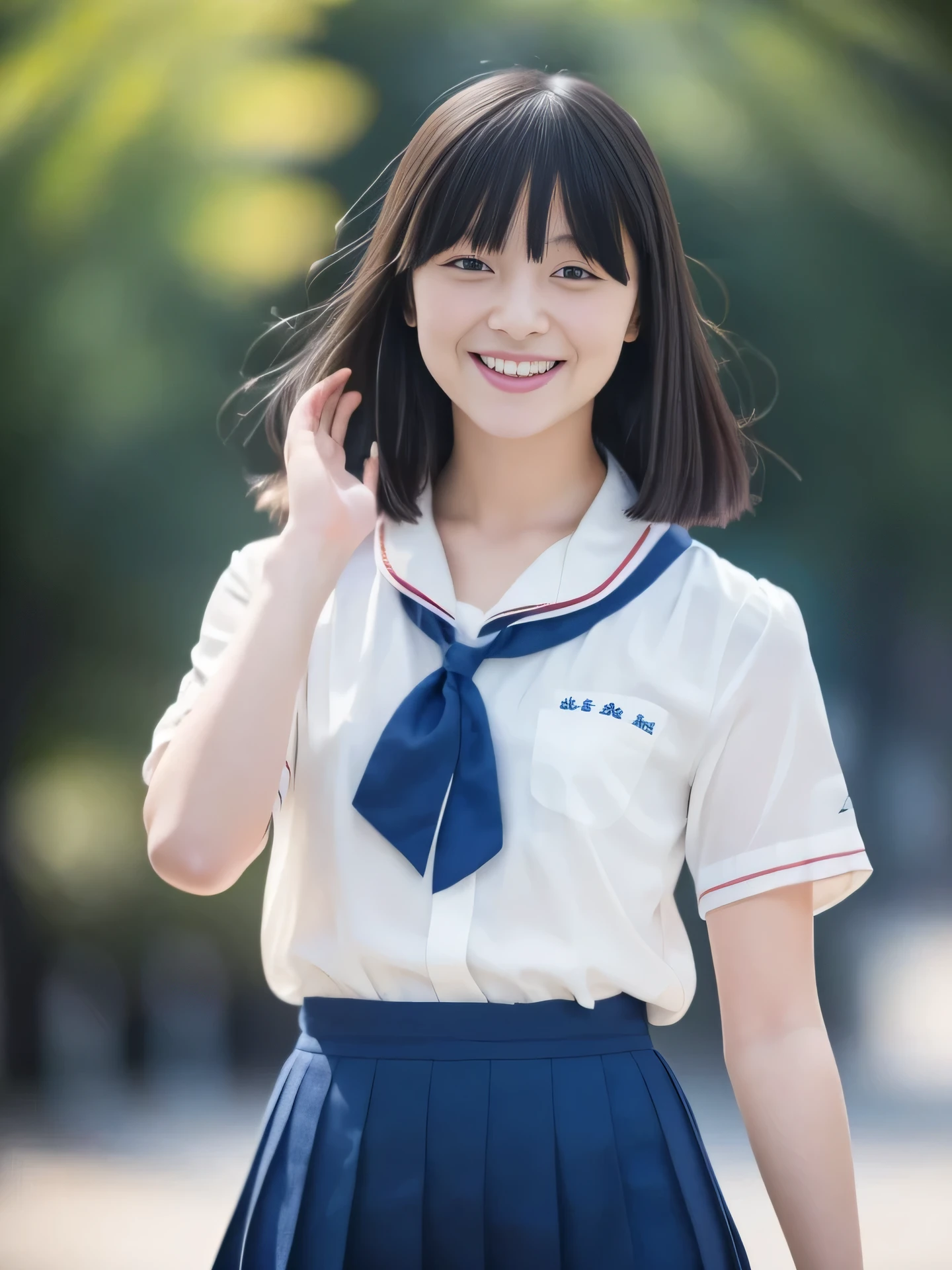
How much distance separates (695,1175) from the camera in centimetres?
122

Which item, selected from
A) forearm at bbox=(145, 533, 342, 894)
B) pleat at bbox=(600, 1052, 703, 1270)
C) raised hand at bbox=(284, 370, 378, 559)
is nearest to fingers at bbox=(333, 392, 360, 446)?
raised hand at bbox=(284, 370, 378, 559)

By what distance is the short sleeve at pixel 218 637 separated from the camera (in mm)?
1251

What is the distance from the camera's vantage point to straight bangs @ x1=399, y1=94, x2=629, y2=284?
1.19 m

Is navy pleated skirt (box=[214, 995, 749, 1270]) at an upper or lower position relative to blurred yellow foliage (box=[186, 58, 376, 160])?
lower

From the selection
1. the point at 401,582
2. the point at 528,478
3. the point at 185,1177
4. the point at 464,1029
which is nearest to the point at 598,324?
the point at 528,478

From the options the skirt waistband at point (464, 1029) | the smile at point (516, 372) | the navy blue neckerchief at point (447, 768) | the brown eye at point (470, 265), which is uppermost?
the brown eye at point (470, 265)

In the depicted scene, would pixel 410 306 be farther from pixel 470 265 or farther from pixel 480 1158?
pixel 480 1158

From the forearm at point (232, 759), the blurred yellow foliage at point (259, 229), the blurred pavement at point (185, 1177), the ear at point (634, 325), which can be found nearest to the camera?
the forearm at point (232, 759)

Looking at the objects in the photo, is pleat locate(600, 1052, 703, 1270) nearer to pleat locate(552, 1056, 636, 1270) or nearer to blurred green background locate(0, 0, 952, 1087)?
pleat locate(552, 1056, 636, 1270)

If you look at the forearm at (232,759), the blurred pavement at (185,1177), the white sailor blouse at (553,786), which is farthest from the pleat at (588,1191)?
the blurred pavement at (185,1177)

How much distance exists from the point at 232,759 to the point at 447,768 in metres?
0.19

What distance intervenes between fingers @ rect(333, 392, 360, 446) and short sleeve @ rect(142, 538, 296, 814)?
12cm

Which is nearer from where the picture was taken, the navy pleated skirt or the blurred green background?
the navy pleated skirt

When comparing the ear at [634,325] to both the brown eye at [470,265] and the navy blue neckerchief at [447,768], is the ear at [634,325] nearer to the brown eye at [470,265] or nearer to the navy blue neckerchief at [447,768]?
the brown eye at [470,265]
